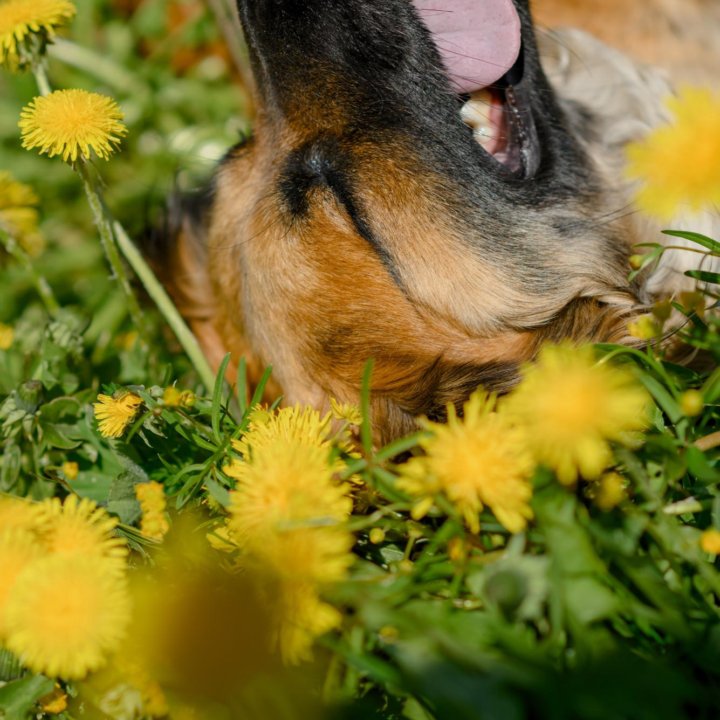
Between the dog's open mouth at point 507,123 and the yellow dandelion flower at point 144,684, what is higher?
the dog's open mouth at point 507,123

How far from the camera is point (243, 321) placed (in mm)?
2361

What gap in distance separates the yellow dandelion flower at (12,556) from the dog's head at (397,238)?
93 cm

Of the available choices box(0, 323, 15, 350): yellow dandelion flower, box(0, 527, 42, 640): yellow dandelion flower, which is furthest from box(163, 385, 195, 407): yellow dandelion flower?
box(0, 323, 15, 350): yellow dandelion flower

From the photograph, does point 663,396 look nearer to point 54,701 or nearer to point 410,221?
point 410,221

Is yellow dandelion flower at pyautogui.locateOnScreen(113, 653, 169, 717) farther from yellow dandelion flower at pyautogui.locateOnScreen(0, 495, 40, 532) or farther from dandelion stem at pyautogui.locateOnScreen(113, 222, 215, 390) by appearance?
dandelion stem at pyautogui.locateOnScreen(113, 222, 215, 390)

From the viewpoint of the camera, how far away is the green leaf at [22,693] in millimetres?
1435

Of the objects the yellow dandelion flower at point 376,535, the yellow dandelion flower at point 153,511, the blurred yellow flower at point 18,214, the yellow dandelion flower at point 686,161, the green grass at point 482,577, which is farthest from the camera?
the blurred yellow flower at point 18,214

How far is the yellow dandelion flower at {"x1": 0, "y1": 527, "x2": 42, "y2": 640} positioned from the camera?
4.06 feet

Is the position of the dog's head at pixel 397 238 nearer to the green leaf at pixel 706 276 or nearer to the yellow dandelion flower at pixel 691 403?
the green leaf at pixel 706 276

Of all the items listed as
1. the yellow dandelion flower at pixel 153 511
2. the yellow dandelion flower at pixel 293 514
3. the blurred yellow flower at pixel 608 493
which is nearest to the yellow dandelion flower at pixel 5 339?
the yellow dandelion flower at pixel 153 511

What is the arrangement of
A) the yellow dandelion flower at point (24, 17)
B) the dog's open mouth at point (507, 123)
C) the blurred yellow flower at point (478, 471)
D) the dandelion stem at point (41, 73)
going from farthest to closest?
the dog's open mouth at point (507, 123)
the dandelion stem at point (41, 73)
the yellow dandelion flower at point (24, 17)
the blurred yellow flower at point (478, 471)

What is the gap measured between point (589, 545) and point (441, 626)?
0.88 feet

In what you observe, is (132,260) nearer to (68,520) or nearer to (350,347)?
(350,347)

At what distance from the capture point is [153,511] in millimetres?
1530
